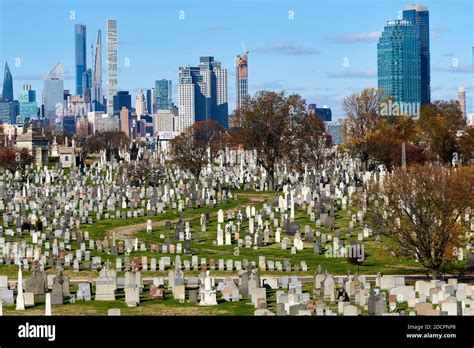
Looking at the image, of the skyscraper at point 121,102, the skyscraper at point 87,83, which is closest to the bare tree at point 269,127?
→ the skyscraper at point 87,83

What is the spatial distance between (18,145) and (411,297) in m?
84.9

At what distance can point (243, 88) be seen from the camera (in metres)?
103

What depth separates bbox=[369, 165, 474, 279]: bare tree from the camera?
119 feet

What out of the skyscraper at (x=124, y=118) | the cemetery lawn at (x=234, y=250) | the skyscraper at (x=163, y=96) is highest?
the skyscraper at (x=163, y=96)

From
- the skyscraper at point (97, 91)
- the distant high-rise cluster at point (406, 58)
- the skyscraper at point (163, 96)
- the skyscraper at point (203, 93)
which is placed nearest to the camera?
the skyscraper at point (203, 93)

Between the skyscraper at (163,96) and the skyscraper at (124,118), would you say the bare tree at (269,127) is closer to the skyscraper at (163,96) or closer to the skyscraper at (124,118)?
the skyscraper at (163,96)

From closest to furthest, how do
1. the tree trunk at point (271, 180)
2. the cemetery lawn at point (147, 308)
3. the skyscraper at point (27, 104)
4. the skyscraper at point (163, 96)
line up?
1. the cemetery lawn at point (147, 308)
2. the tree trunk at point (271, 180)
3. the skyscraper at point (163, 96)
4. the skyscraper at point (27, 104)

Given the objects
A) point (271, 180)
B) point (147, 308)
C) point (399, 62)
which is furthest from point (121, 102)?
point (147, 308)

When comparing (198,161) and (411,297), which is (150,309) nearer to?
(411,297)

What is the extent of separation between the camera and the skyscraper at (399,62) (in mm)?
118750

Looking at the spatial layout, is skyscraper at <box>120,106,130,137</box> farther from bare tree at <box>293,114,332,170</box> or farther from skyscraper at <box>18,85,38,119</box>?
bare tree at <box>293,114,332,170</box>

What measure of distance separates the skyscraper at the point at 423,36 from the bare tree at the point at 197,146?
2409 centimetres
